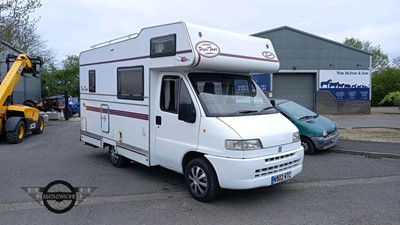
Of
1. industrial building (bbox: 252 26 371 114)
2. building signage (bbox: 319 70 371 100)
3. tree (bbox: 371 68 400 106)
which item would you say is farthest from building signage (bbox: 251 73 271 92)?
tree (bbox: 371 68 400 106)

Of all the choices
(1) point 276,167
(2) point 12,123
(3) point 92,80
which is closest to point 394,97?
(3) point 92,80

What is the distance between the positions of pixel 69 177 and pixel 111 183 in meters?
1.08

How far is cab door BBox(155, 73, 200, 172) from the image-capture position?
18.1ft

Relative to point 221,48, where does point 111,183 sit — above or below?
below

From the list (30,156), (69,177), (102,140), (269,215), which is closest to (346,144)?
(269,215)

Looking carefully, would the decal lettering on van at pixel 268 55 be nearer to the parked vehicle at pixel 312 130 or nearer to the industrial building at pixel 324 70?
the parked vehicle at pixel 312 130

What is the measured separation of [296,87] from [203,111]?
2301cm

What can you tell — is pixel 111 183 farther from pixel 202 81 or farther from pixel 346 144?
pixel 346 144

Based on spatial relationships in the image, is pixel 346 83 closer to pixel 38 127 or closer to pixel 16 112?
pixel 38 127

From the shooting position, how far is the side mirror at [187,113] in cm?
546

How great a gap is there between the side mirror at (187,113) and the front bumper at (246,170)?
0.68 meters

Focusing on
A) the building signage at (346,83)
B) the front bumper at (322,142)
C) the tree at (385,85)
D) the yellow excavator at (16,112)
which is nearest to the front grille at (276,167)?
the front bumper at (322,142)

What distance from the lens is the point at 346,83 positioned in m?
26.7

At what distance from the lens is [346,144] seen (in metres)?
10.4
